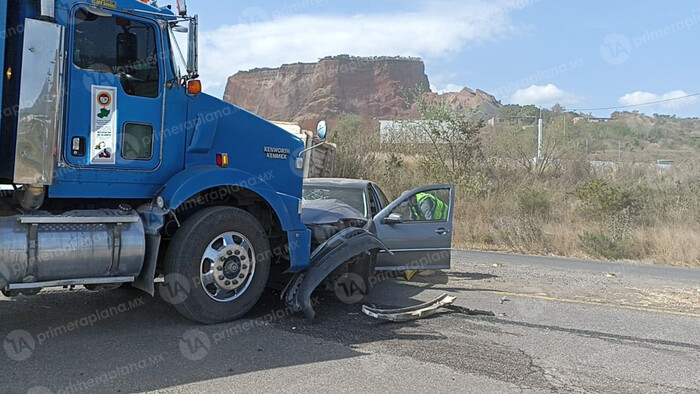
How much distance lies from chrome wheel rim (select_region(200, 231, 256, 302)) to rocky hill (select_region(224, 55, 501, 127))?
242 ft

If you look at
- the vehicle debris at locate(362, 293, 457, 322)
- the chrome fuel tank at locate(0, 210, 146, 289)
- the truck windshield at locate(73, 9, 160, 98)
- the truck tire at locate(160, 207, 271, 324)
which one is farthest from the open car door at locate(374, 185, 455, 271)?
the truck windshield at locate(73, 9, 160, 98)

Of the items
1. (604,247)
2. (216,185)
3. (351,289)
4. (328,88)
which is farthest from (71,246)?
(328,88)

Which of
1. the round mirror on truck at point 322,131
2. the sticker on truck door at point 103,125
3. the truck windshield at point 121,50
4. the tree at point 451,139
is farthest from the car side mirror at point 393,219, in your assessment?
the tree at point 451,139

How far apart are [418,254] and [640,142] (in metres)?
59.3

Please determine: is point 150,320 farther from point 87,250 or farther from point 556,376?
point 556,376

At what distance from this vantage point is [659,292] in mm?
9984

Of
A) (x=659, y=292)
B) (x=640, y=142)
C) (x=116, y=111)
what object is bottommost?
(x=659, y=292)

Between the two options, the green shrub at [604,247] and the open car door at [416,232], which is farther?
the green shrub at [604,247]

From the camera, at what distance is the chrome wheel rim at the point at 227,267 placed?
20.9 ft

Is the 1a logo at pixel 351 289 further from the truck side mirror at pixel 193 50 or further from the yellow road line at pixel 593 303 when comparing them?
the truck side mirror at pixel 193 50

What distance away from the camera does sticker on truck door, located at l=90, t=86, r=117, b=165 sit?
5.92 metres

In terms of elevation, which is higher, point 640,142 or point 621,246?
point 640,142

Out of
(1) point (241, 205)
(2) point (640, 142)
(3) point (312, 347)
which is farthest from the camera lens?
(2) point (640, 142)

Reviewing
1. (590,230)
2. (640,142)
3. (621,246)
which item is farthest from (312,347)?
(640,142)
